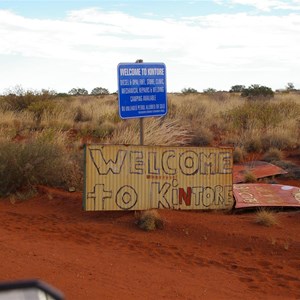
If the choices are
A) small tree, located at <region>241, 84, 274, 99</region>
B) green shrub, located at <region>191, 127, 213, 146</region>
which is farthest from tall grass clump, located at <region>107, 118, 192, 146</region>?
small tree, located at <region>241, 84, 274, 99</region>

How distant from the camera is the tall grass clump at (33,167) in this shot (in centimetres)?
1204

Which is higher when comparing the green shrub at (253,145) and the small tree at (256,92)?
the small tree at (256,92)

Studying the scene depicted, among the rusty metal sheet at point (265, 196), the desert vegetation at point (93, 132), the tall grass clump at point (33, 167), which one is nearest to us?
the rusty metal sheet at point (265, 196)

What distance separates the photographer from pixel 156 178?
10.3 metres

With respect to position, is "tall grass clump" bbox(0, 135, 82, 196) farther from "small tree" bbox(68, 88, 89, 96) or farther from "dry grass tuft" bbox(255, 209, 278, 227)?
"small tree" bbox(68, 88, 89, 96)

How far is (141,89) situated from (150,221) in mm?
2677

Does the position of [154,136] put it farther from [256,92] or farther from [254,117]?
[256,92]

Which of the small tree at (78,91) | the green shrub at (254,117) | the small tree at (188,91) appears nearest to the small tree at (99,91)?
the small tree at (78,91)

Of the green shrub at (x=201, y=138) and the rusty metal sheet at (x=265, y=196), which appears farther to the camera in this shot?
the green shrub at (x=201, y=138)

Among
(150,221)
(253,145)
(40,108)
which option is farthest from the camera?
(40,108)

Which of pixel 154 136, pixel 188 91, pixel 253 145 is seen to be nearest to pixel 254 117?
pixel 253 145

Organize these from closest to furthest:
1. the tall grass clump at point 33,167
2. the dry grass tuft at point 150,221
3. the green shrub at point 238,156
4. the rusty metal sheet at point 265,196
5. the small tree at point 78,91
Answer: the dry grass tuft at point 150,221, the rusty metal sheet at point 265,196, the tall grass clump at point 33,167, the green shrub at point 238,156, the small tree at point 78,91

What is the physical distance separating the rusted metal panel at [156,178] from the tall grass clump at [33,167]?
273 cm

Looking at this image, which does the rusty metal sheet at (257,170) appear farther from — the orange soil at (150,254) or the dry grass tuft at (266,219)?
the dry grass tuft at (266,219)
